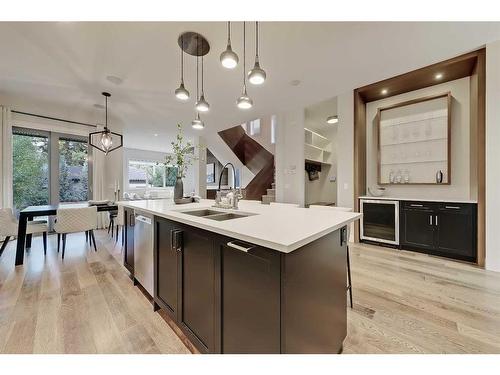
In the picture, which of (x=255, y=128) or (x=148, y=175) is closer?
(x=255, y=128)

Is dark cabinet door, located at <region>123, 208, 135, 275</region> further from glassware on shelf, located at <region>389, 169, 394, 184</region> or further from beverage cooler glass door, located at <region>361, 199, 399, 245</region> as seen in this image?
glassware on shelf, located at <region>389, 169, 394, 184</region>

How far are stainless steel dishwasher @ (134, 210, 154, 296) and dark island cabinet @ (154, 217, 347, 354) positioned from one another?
18.0 inches

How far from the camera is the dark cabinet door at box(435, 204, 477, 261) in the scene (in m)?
2.89

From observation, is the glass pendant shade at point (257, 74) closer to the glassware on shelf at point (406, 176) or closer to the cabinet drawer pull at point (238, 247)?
the cabinet drawer pull at point (238, 247)

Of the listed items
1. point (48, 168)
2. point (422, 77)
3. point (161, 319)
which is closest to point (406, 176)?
point (422, 77)

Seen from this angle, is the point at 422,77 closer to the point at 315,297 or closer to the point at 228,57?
the point at 228,57

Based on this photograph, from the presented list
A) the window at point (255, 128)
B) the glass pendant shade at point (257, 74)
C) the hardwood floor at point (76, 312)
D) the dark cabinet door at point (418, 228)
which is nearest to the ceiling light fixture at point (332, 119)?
the window at point (255, 128)

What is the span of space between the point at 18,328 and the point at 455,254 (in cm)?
501

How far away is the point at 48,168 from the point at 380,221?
24.0 feet

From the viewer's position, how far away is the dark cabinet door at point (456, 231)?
2891 millimetres

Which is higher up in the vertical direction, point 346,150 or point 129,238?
point 346,150

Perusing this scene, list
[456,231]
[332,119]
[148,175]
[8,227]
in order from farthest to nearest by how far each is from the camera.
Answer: [148,175] < [332,119] < [8,227] < [456,231]

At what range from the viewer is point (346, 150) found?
4.04 m
